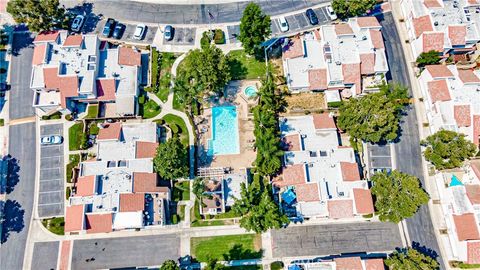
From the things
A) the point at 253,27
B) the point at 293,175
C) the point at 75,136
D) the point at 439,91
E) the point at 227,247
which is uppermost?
the point at 253,27

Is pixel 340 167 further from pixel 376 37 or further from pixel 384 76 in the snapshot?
pixel 376 37

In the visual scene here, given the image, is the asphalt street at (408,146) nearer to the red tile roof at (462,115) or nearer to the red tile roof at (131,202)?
the red tile roof at (462,115)

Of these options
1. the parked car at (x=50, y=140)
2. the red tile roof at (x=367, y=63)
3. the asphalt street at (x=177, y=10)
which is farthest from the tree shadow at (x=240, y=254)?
the asphalt street at (x=177, y=10)

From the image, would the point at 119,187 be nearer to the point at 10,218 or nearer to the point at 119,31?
the point at 10,218

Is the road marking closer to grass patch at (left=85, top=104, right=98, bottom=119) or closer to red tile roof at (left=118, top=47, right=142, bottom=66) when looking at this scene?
grass patch at (left=85, top=104, right=98, bottom=119)

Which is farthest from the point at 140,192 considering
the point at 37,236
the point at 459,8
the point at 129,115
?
the point at 459,8

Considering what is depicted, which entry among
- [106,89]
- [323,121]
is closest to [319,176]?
[323,121]

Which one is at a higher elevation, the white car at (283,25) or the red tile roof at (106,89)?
the white car at (283,25)
